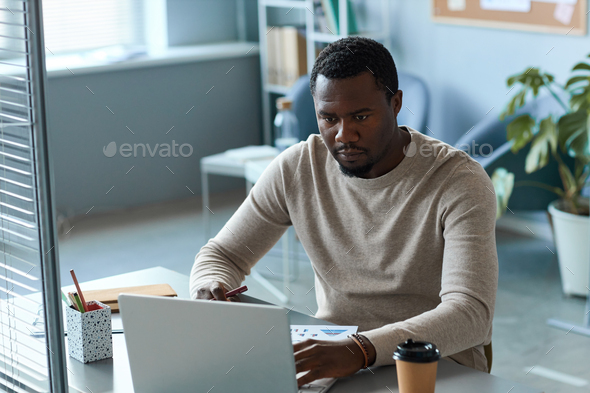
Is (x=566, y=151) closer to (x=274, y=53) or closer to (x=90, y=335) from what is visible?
(x=274, y=53)

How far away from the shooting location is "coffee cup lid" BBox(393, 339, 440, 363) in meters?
0.94

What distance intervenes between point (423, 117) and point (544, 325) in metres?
1.37

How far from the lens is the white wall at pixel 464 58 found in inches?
141

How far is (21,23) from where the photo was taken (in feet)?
2.73

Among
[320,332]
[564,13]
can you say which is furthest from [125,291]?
[564,13]

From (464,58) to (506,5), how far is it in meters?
0.40

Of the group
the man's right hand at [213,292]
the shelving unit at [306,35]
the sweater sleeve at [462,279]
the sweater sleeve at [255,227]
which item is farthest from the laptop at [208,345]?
the shelving unit at [306,35]

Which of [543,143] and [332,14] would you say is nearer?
[543,143]

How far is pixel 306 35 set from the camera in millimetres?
4422

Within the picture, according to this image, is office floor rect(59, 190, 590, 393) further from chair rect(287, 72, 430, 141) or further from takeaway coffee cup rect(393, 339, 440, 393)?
takeaway coffee cup rect(393, 339, 440, 393)

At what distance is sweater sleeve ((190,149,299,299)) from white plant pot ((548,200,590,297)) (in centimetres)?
178

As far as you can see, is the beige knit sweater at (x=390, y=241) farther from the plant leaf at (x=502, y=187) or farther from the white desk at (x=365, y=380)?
the plant leaf at (x=502, y=187)

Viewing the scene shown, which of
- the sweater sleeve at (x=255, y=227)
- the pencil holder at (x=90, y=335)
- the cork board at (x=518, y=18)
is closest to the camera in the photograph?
the pencil holder at (x=90, y=335)

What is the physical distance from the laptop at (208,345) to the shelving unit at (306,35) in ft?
10.9
